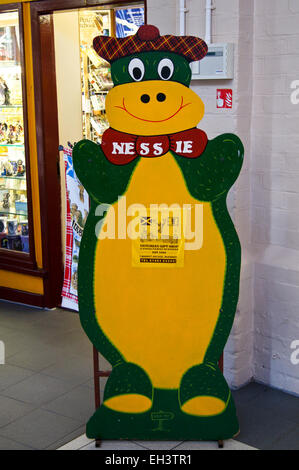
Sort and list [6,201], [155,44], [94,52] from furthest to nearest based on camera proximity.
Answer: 1. [6,201]
2. [94,52]
3. [155,44]

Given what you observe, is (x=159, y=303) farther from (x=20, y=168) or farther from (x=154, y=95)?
(x=20, y=168)

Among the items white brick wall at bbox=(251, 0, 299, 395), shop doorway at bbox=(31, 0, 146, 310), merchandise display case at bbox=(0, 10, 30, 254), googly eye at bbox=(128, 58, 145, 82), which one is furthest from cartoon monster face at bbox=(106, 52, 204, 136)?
merchandise display case at bbox=(0, 10, 30, 254)

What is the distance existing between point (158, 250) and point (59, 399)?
4.26ft

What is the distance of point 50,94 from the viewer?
530 centimetres

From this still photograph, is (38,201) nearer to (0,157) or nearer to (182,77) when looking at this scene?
(0,157)

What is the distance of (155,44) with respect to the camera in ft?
10.2

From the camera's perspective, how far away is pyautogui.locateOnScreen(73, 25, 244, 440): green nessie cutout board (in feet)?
10.3

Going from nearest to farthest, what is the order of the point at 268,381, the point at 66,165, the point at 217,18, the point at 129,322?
the point at 129,322 → the point at 217,18 → the point at 268,381 → the point at 66,165

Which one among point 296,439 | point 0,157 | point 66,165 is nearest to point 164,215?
point 296,439

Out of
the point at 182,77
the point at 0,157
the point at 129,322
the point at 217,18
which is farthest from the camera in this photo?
the point at 0,157

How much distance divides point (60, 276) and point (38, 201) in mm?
679

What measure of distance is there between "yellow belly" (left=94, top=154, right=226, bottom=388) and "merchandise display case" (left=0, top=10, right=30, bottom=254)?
2.41m

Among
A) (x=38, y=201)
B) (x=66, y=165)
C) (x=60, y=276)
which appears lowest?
(x=60, y=276)

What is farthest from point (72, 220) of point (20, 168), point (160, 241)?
point (160, 241)
